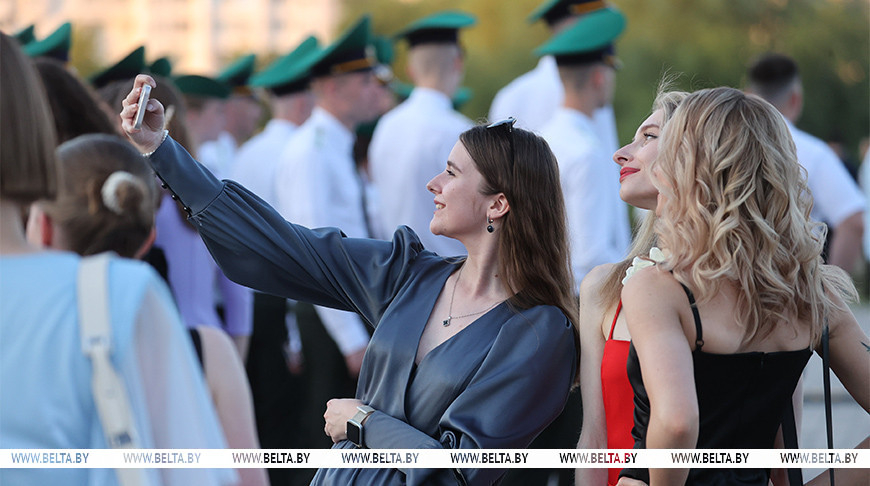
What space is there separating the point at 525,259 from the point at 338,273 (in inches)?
19.7

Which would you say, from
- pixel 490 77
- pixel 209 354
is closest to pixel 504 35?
pixel 490 77

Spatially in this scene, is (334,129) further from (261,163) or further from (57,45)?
(57,45)

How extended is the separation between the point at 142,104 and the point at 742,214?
4.63 feet

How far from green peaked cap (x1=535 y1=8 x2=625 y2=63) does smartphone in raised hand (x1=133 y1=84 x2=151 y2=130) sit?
298cm

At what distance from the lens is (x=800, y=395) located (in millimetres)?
2479

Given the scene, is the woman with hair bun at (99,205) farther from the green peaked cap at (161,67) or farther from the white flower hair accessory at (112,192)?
the green peaked cap at (161,67)

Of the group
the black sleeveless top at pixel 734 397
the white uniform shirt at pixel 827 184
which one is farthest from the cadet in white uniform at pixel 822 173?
the black sleeveless top at pixel 734 397

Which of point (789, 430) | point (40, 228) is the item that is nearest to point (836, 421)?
point (789, 430)

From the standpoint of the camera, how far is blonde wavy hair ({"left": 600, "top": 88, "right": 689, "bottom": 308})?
8.20 ft

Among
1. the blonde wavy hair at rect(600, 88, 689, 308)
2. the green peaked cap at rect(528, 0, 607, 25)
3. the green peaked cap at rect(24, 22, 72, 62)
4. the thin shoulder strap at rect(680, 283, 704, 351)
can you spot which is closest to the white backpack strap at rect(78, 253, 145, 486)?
the thin shoulder strap at rect(680, 283, 704, 351)

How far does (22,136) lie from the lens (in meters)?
1.76

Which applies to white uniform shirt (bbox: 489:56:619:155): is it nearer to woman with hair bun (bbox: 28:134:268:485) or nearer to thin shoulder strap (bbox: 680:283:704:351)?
woman with hair bun (bbox: 28:134:268:485)

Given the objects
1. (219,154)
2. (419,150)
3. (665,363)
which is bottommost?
(219,154)

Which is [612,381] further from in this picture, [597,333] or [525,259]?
[525,259]
